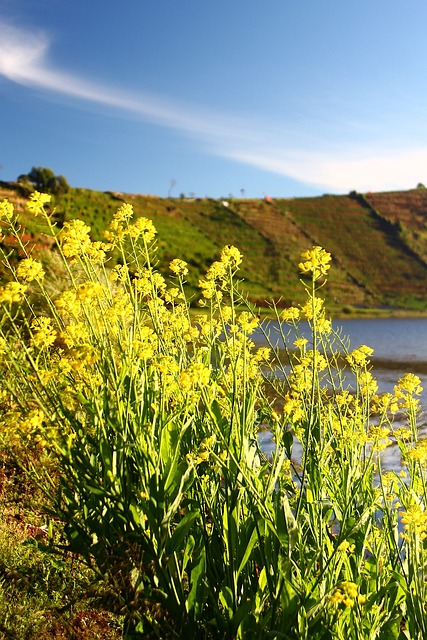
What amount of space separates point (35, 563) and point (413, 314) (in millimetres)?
60954

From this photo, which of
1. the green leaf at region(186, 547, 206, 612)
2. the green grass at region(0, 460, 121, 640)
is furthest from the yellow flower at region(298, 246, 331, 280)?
the green grass at region(0, 460, 121, 640)

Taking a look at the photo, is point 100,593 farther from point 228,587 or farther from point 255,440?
point 255,440

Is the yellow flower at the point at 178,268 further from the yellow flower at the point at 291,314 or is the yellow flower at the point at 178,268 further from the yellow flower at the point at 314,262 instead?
the yellow flower at the point at 314,262

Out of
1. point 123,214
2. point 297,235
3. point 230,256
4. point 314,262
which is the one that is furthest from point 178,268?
point 297,235

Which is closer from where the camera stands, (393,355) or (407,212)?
(393,355)

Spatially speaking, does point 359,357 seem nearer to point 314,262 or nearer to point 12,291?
point 314,262

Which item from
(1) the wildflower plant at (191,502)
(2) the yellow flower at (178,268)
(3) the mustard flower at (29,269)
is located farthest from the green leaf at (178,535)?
(2) the yellow flower at (178,268)

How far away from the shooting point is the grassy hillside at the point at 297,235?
65.6m

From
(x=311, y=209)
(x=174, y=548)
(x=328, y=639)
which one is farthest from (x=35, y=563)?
(x=311, y=209)

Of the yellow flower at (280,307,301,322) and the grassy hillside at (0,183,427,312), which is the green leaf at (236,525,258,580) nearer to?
the yellow flower at (280,307,301,322)

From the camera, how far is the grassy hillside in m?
65.6

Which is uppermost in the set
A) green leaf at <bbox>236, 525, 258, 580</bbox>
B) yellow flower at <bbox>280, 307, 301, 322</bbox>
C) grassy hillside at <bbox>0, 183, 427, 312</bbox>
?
grassy hillside at <bbox>0, 183, 427, 312</bbox>

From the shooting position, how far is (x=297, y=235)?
8494 cm

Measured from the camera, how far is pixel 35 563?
4262 millimetres
